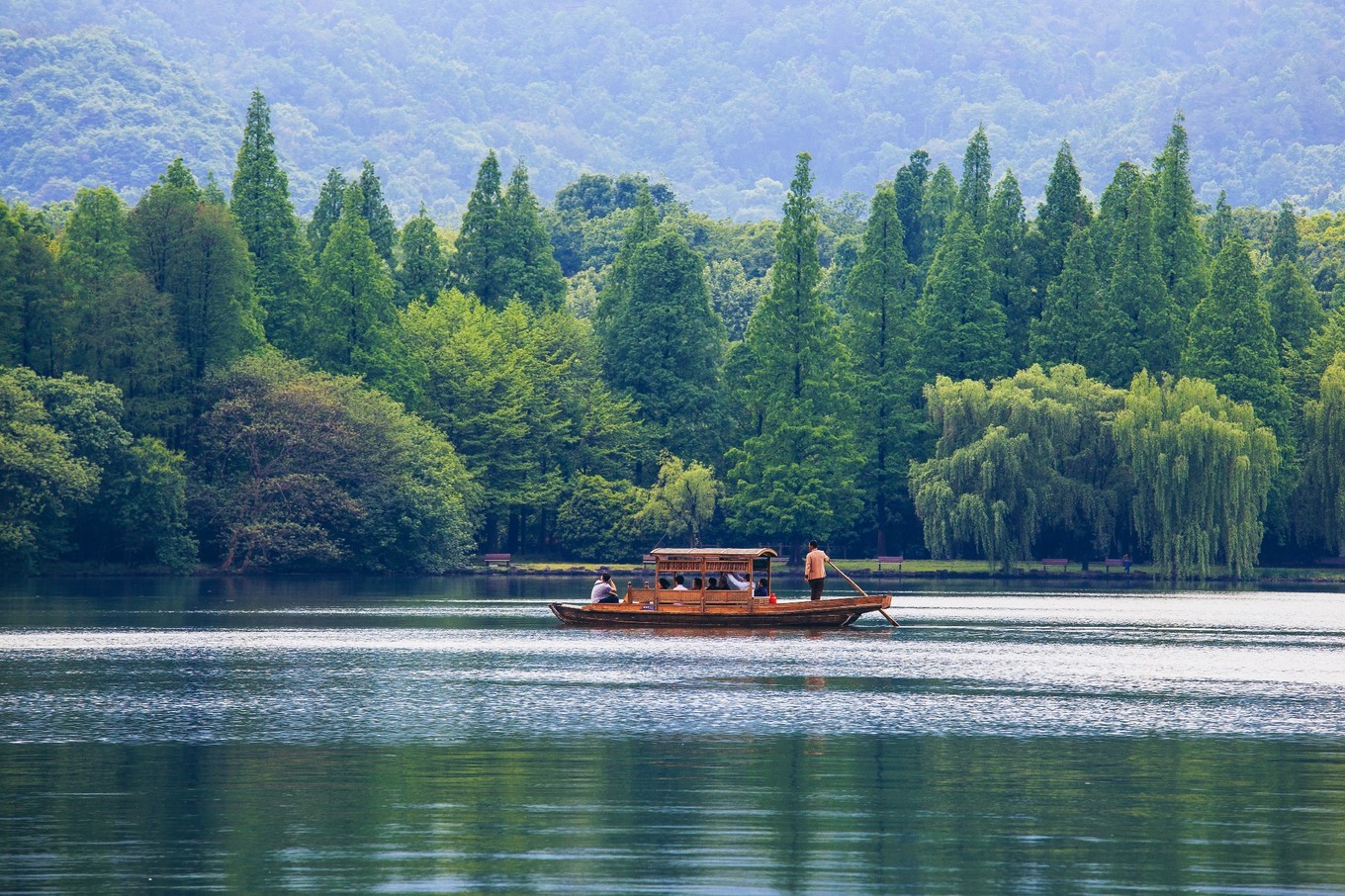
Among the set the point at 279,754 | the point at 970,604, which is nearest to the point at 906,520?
the point at 970,604

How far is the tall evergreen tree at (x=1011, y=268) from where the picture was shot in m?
120

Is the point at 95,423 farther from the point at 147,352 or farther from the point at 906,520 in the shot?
the point at 906,520

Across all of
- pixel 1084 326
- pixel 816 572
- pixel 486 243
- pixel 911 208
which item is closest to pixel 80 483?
pixel 816 572

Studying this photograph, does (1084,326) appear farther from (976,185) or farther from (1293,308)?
(976,185)

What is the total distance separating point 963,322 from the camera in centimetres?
11619

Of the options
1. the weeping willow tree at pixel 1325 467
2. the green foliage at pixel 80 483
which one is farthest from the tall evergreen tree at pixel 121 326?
the weeping willow tree at pixel 1325 467

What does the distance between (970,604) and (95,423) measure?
143 ft

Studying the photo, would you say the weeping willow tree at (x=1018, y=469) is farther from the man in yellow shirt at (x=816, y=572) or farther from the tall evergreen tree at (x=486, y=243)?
the man in yellow shirt at (x=816, y=572)

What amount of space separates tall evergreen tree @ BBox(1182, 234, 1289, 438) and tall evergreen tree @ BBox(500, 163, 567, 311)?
42.9 metres

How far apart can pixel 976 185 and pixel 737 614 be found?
72.3m

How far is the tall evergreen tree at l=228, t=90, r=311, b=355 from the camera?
4382 inches

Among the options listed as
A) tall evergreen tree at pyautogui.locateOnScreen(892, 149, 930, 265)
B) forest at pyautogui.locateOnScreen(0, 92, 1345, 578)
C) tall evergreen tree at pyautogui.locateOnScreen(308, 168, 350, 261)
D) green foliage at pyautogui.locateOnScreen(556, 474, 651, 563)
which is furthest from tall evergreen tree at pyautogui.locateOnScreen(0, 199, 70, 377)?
tall evergreen tree at pyautogui.locateOnScreen(892, 149, 930, 265)

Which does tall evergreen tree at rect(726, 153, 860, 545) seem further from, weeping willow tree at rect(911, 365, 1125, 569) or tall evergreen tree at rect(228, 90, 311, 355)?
tall evergreen tree at rect(228, 90, 311, 355)

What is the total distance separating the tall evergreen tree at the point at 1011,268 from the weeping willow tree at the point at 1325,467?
21313mm
